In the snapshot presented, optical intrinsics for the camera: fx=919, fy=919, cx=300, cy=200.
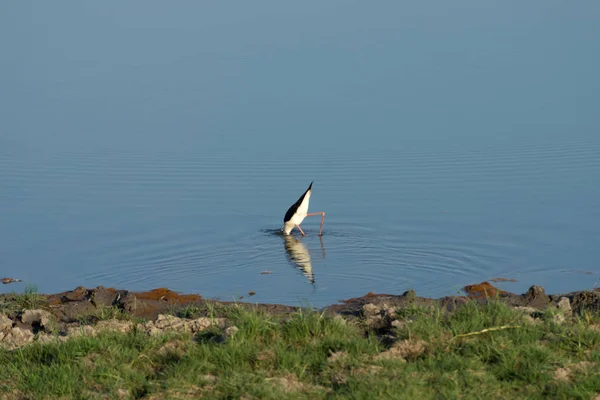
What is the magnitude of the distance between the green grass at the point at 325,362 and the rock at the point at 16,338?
1.42 ft

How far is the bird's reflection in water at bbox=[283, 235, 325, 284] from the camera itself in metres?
11.2

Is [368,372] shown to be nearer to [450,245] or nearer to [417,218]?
[450,245]

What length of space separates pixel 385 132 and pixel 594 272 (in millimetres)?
7635

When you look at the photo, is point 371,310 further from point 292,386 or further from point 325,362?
point 292,386

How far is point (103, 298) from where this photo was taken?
8.59 meters

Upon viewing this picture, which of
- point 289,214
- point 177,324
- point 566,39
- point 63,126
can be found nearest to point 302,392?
point 177,324

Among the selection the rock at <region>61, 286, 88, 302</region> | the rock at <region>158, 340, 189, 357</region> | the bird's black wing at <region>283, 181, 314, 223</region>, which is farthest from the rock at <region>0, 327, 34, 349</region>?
the bird's black wing at <region>283, 181, 314, 223</region>

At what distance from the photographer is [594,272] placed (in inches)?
424

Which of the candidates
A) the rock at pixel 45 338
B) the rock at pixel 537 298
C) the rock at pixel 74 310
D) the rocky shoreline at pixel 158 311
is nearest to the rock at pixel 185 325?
the rocky shoreline at pixel 158 311

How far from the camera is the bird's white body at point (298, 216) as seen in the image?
13023 mm

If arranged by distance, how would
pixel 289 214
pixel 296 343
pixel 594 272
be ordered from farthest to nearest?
pixel 289 214, pixel 594 272, pixel 296 343

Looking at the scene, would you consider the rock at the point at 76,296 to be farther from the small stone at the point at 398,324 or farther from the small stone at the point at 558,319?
the small stone at the point at 558,319

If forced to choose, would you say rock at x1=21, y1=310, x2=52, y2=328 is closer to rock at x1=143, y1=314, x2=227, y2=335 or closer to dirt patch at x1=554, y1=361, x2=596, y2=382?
rock at x1=143, y1=314, x2=227, y2=335

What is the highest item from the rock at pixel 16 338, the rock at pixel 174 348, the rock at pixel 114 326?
the rock at pixel 174 348
